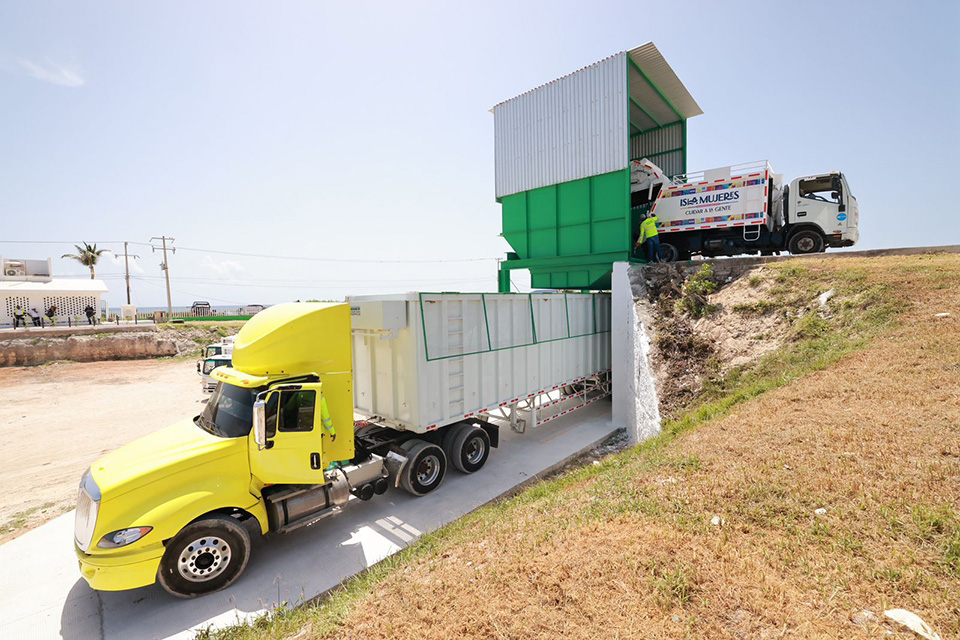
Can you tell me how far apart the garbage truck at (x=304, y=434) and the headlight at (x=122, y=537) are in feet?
0.03

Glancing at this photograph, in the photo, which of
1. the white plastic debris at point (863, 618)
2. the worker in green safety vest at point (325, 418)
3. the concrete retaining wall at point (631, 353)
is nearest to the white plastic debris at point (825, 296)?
the concrete retaining wall at point (631, 353)

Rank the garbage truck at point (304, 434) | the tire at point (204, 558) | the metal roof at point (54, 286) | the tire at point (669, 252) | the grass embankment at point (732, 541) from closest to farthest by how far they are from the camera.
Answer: the grass embankment at point (732, 541) → the garbage truck at point (304, 434) → the tire at point (204, 558) → the tire at point (669, 252) → the metal roof at point (54, 286)

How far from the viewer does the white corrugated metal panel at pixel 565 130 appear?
12523 millimetres

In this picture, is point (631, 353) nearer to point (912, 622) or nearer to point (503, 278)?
point (503, 278)

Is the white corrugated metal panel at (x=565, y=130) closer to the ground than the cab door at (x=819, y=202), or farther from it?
farther from it

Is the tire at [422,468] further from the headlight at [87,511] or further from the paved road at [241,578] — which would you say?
the headlight at [87,511]

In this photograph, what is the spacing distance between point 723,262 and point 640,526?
10778mm

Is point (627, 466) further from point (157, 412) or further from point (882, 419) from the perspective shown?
point (157, 412)

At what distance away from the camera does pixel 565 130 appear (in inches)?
542

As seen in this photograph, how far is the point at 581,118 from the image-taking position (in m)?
13.3

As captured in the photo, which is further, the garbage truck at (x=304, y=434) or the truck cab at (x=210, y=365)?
the truck cab at (x=210, y=365)

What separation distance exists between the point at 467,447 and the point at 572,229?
29.2 ft

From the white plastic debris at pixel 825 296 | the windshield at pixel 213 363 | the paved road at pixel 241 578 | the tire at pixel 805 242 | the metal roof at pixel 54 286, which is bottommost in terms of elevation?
the paved road at pixel 241 578

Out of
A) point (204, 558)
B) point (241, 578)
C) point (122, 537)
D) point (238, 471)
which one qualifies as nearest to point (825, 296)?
point (238, 471)
